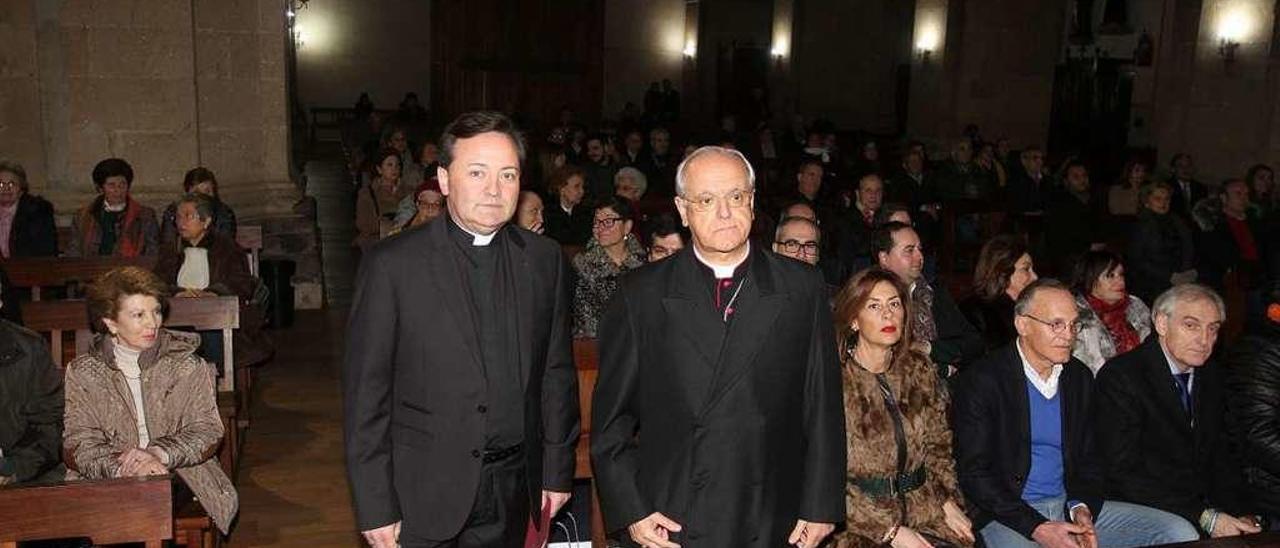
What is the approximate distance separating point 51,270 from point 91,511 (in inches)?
151

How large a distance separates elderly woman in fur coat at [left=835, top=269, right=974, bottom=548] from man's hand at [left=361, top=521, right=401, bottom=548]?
1.37 metres

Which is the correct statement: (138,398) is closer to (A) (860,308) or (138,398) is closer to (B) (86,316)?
(B) (86,316)

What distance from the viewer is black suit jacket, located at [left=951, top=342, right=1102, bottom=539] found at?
147 inches

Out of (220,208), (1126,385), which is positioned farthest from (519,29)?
(1126,385)

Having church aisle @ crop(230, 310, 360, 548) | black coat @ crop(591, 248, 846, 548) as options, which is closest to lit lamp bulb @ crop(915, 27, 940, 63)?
church aisle @ crop(230, 310, 360, 548)

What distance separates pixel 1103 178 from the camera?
53.4ft

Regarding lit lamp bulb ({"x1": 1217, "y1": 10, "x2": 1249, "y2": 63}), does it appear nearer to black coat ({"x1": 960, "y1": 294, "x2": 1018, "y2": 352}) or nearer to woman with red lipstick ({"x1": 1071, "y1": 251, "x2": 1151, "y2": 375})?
woman with red lipstick ({"x1": 1071, "y1": 251, "x2": 1151, "y2": 375})

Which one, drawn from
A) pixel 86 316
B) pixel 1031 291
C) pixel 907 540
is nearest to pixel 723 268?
pixel 907 540

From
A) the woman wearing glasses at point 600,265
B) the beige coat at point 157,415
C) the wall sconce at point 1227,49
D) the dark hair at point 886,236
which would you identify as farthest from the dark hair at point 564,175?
the wall sconce at point 1227,49

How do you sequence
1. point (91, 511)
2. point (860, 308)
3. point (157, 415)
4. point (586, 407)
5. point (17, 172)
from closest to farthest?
point (91, 511) < point (860, 308) < point (157, 415) < point (586, 407) < point (17, 172)

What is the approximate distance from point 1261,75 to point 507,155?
1042cm

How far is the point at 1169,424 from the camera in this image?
12.9 feet

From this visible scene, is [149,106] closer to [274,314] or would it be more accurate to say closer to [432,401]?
[274,314]

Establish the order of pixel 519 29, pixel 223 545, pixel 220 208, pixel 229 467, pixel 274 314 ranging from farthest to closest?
1. pixel 519 29
2. pixel 274 314
3. pixel 220 208
4. pixel 229 467
5. pixel 223 545
